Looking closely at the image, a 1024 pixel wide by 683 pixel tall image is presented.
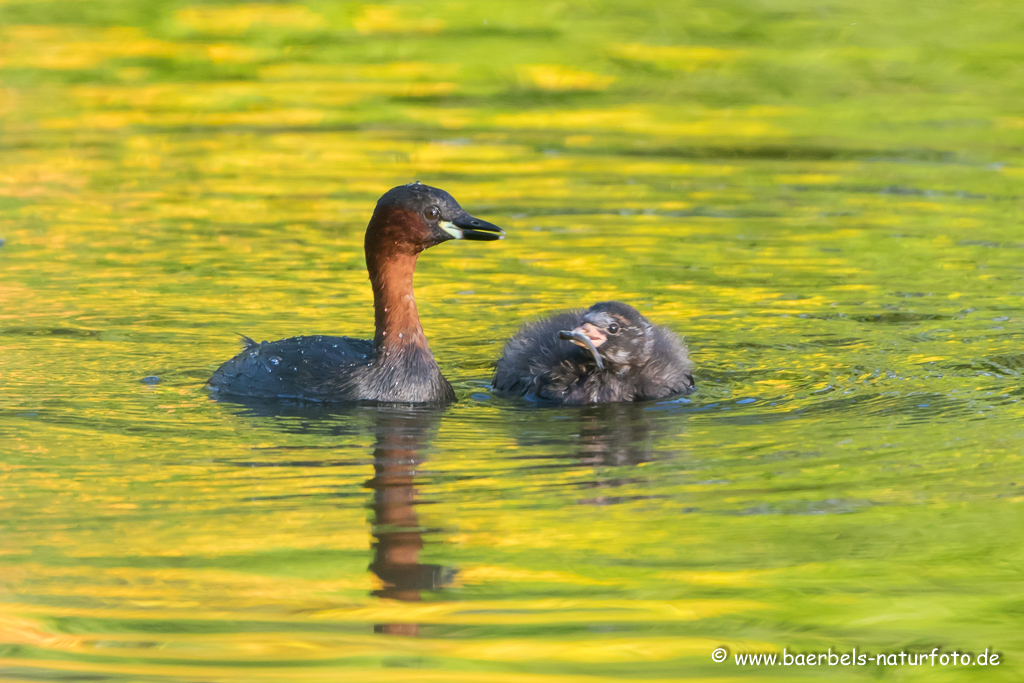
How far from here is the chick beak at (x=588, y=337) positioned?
8.19m

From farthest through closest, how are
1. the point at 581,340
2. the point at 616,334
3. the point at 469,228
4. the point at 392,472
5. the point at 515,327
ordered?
the point at 515,327, the point at 616,334, the point at 469,228, the point at 581,340, the point at 392,472

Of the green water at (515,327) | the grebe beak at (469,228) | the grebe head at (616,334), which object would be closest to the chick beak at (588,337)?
the grebe head at (616,334)

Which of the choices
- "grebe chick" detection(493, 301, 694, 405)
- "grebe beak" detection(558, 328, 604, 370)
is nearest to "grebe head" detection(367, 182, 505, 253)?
"grebe beak" detection(558, 328, 604, 370)

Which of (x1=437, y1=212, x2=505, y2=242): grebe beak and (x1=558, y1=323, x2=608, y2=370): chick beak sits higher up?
(x1=437, y1=212, x2=505, y2=242): grebe beak

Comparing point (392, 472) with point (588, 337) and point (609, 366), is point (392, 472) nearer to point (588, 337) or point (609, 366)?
point (588, 337)

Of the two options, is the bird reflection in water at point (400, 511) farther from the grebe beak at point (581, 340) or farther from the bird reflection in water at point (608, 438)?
the grebe beak at point (581, 340)

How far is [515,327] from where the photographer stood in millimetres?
9695

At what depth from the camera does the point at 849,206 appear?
12164mm

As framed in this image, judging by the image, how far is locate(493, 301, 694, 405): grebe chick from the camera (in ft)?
27.6

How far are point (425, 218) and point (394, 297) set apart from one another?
48 cm

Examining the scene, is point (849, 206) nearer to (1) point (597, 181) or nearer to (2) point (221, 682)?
(1) point (597, 181)

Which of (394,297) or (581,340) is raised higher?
(394,297)

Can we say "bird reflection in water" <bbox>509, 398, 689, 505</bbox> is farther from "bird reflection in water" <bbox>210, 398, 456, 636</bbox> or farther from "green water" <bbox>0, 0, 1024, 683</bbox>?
"bird reflection in water" <bbox>210, 398, 456, 636</bbox>

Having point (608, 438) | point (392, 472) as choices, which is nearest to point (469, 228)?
point (608, 438)
